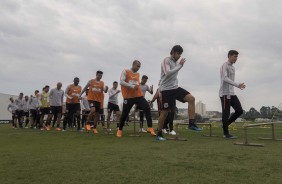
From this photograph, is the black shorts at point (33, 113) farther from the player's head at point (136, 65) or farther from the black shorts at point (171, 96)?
the black shorts at point (171, 96)

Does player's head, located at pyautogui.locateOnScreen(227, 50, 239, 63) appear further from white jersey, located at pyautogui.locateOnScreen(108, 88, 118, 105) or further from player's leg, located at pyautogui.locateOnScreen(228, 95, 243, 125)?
white jersey, located at pyautogui.locateOnScreen(108, 88, 118, 105)

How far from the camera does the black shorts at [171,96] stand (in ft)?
25.8

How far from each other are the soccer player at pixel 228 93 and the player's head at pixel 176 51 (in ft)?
4.95

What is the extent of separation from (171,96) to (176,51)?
3.73 feet

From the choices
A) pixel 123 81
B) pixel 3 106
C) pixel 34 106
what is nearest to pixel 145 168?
pixel 123 81

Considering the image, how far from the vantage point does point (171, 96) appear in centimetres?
793

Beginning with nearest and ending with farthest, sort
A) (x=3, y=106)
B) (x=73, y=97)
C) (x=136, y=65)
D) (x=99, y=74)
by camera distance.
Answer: (x=136, y=65) → (x=99, y=74) → (x=73, y=97) → (x=3, y=106)

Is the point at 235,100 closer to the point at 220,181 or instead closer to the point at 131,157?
the point at 131,157

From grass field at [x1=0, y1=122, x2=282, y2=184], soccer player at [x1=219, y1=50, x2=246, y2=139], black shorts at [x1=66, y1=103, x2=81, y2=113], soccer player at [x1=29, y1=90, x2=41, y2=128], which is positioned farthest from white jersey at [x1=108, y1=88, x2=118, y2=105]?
grass field at [x1=0, y1=122, x2=282, y2=184]

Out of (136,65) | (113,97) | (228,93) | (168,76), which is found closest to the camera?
(168,76)

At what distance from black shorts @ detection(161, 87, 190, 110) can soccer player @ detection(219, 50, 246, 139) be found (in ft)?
4.34

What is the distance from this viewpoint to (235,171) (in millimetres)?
3660

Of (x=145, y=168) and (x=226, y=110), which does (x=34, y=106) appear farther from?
(x=145, y=168)

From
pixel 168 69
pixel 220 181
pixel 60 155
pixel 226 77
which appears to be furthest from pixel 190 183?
pixel 226 77
